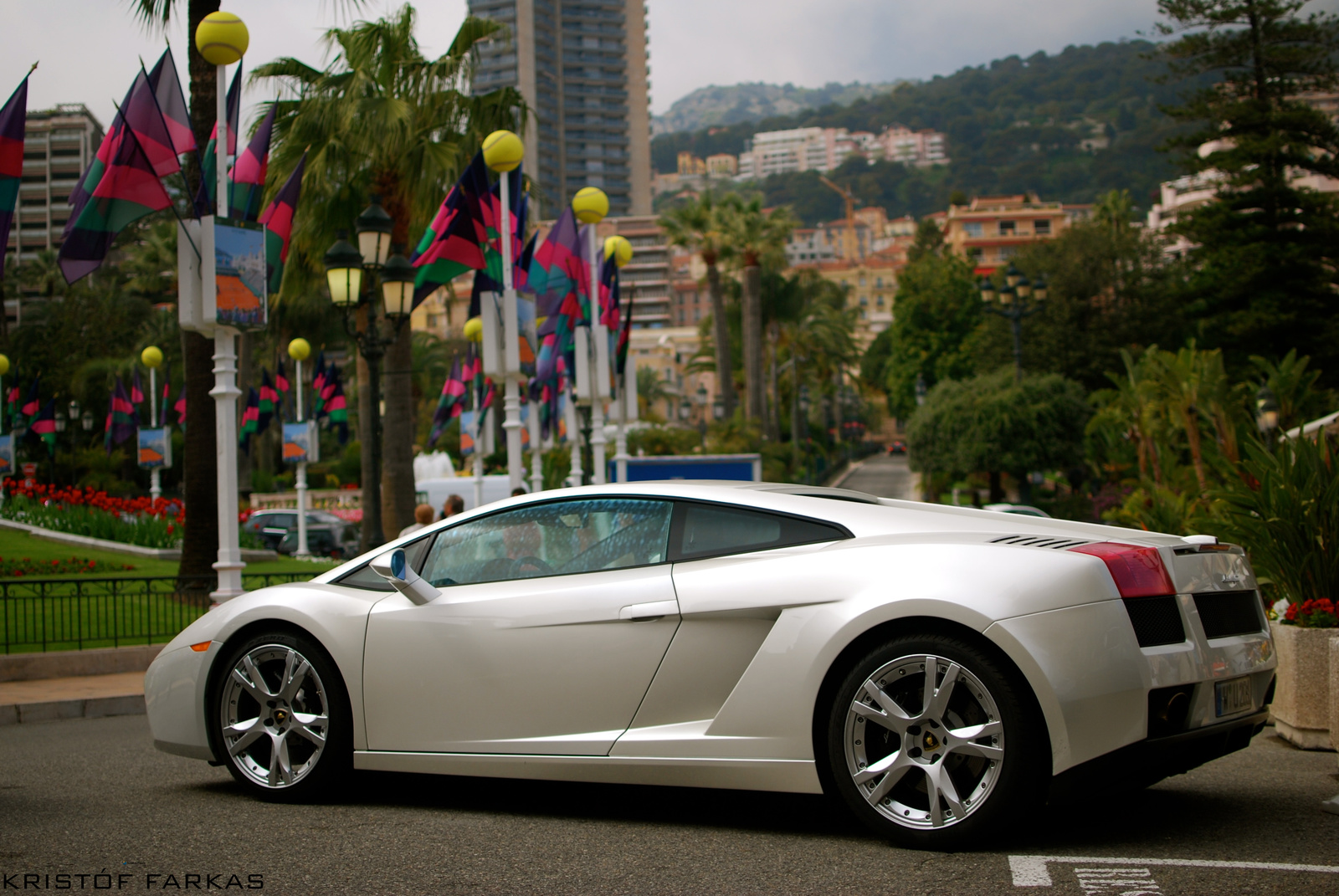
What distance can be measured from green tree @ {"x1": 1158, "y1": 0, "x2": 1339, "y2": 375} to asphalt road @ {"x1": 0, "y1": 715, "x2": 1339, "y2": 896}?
37572 mm

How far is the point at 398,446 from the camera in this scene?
21.2 meters

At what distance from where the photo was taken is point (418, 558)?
16.7 feet

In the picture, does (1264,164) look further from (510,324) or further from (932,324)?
(932,324)

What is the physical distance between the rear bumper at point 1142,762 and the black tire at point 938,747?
9 centimetres

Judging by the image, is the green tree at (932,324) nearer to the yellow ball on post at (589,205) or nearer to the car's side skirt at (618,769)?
the yellow ball on post at (589,205)

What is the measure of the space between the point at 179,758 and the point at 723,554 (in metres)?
3.90

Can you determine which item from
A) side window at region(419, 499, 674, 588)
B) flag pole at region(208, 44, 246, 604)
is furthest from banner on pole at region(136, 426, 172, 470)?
side window at region(419, 499, 674, 588)

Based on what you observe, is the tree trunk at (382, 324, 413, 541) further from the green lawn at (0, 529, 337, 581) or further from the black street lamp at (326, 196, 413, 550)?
the black street lamp at (326, 196, 413, 550)

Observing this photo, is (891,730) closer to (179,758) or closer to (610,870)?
(610,870)

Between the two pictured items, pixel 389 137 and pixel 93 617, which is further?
pixel 389 137

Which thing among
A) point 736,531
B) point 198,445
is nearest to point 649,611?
point 736,531

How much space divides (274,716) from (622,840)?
175 cm

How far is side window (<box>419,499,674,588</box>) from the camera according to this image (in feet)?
15.2

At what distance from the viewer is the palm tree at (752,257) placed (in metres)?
48.3
